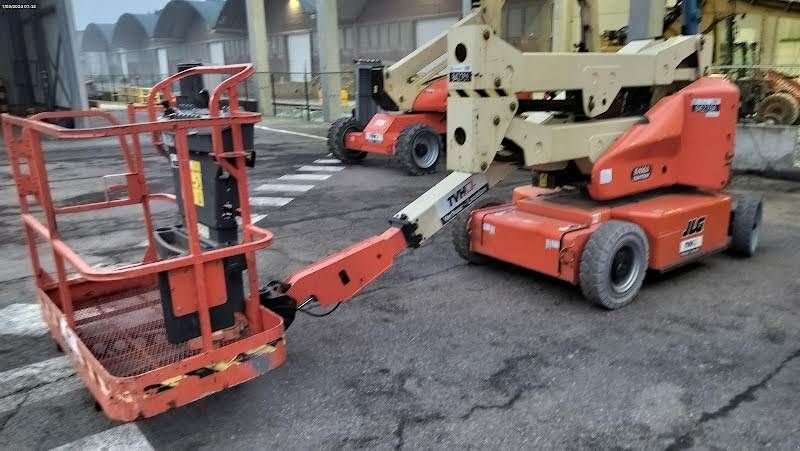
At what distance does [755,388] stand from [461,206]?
2.22 metres

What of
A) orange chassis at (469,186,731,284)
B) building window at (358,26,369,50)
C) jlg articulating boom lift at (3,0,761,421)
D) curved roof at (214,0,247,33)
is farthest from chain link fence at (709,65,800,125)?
curved roof at (214,0,247,33)

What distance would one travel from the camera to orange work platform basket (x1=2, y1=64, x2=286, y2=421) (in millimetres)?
2979

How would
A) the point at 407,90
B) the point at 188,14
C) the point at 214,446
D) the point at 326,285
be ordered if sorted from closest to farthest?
the point at 214,446
the point at 326,285
the point at 407,90
the point at 188,14

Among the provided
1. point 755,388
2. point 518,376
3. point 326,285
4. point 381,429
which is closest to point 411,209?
A: point 326,285

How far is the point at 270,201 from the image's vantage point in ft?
30.3

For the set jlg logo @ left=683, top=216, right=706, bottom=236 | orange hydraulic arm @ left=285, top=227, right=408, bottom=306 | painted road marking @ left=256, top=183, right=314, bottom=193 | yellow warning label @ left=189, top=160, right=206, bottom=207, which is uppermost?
yellow warning label @ left=189, top=160, right=206, bottom=207

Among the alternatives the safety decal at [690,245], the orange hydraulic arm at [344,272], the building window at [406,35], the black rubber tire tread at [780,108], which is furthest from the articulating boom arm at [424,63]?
the building window at [406,35]

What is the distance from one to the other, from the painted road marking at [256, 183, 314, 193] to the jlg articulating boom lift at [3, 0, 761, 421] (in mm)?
4144

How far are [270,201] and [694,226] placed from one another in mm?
5913

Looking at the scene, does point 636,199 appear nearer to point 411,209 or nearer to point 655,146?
point 655,146

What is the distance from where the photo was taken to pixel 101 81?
3991 centimetres

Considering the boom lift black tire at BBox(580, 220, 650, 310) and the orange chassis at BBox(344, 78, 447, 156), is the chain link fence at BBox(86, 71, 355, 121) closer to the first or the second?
the orange chassis at BBox(344, 78, 447, 156)

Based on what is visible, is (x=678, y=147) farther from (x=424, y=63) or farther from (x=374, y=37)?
(x=374, y=37)

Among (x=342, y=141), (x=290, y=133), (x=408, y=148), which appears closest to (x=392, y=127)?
(x=408, y=148)
